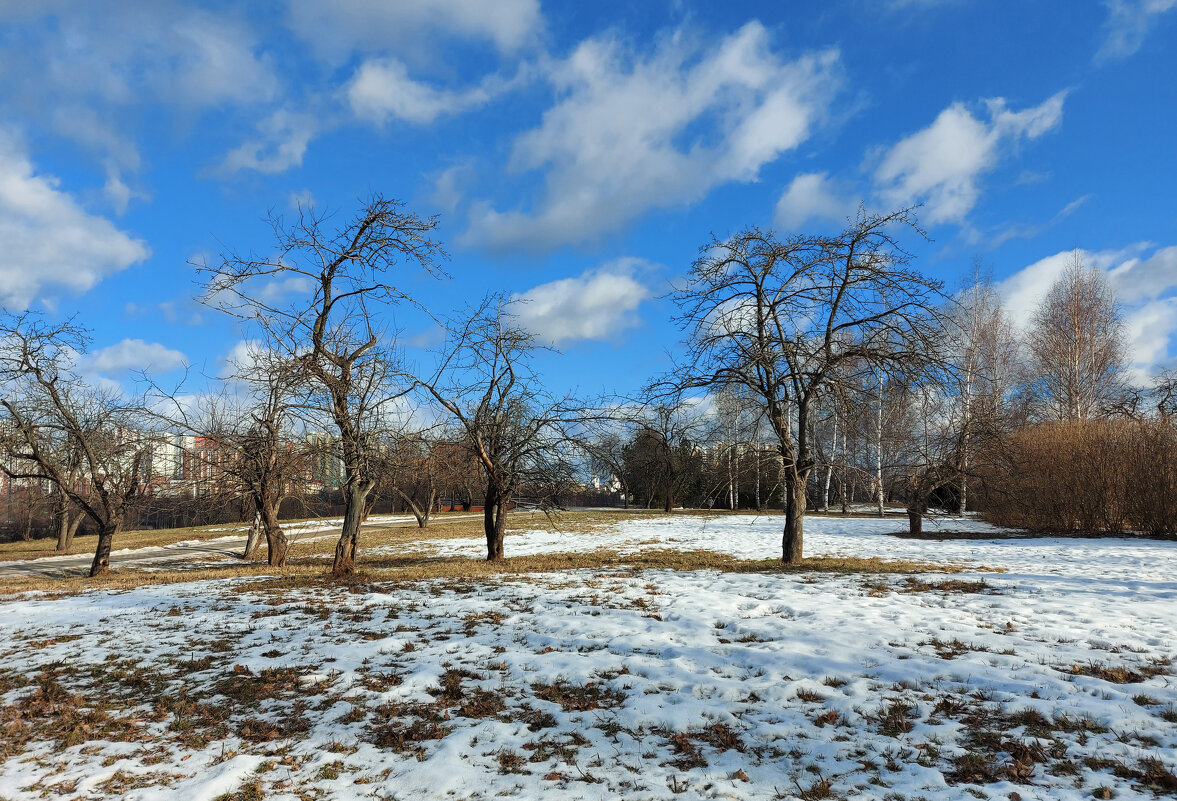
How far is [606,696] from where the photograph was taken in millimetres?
4754

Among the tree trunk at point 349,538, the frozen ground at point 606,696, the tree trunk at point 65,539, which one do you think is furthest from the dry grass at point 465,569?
the tree trunk at point 65,539

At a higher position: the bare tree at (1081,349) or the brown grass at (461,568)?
the bare tree at (1081,349)

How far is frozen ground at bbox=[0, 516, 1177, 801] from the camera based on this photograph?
3521 millimetres

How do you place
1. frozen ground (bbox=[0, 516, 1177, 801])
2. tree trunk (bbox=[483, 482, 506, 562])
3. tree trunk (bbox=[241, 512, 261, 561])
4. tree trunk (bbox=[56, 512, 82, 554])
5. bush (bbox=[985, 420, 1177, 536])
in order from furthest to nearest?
tree trunk (bbox=[56, 512, 82, 554]) → tree trunk (bbox=[241, 512, 261, 561]) → bush (bbox=[985, 420, 1177, 536]) → tree trunk (bbox=[483, 482, 506, 562]) → frozen ground (bbox=[0, 516, 1177, 801])

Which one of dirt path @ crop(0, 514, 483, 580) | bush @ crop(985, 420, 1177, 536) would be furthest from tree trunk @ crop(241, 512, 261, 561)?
bush @ crop(985, 420, 1177, 536)

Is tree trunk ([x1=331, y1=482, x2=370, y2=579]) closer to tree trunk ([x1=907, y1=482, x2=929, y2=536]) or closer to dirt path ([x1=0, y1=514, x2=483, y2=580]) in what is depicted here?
dirt path ([x1=0, y1=514, x2=483, y2=580])

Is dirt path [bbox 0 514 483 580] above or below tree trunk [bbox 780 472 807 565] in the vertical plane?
below

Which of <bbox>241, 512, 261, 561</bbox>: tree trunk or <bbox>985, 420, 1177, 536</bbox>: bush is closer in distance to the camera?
<bbox>985, 420, 1177, 536</bbox>: bush

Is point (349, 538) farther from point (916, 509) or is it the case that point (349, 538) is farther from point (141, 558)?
point (916, 509)

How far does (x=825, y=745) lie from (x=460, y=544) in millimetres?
15635

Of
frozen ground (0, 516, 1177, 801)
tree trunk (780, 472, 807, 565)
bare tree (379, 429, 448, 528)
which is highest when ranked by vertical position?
bare tree (379, 429, 448, 528)

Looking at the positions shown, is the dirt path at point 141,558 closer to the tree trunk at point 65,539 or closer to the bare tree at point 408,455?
the tree trunk at point 65,539

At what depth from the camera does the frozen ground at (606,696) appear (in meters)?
3.52

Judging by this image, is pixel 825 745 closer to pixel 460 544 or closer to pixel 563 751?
pixel 563 751
